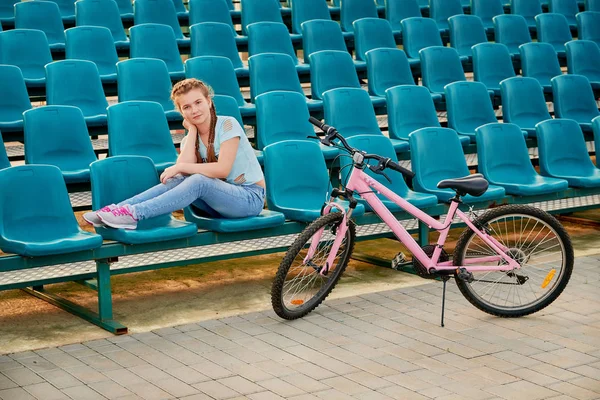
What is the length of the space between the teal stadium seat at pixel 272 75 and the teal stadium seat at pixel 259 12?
1433 millimetres

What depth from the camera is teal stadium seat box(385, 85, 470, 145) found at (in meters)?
6.81

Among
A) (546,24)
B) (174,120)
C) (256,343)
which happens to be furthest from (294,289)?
(546,24)

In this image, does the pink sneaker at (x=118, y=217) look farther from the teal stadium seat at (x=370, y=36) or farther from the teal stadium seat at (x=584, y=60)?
the teal stadium seat at (x=584, y=60)

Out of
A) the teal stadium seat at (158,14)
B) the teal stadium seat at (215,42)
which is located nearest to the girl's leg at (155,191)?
the teal stadium seat at (215,42)

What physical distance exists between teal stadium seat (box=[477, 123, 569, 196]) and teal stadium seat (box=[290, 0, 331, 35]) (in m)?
3.11

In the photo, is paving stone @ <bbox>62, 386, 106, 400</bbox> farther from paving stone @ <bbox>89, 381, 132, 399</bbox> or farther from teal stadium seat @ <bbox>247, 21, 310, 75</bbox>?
teal stadium seat @ <bbox>247, 21, 310, 75</bbox>

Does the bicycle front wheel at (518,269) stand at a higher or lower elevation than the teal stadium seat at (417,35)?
lower

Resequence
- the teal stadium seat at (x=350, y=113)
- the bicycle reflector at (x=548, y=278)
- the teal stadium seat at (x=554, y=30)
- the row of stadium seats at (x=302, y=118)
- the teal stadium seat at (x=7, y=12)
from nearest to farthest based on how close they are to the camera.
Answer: the bicycle reflector at (x=548, y=278)
the row of stadium seats at (x=302, y=118)
the teal stadium seat at (x=350, y=113)
the teal stadium seat at (x=7, y=12)
the teal stadium seat at (x=554, y=30)

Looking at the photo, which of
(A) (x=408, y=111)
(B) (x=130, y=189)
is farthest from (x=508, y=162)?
(B) (x=130, y=189)

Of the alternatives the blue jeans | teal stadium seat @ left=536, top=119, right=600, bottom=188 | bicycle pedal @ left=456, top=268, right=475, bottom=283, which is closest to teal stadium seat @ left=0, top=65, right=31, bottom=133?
the blue jeans

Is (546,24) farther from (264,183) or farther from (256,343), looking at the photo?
(256,343)

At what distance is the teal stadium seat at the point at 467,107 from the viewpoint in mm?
7102

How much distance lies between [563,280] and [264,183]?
5.37ft

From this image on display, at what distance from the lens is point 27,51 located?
278 inches
